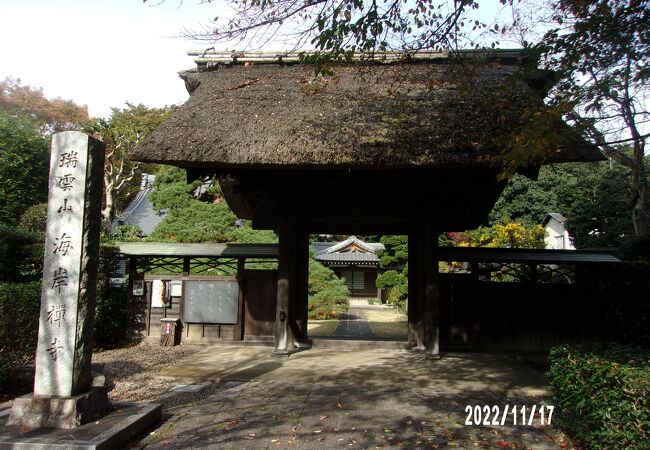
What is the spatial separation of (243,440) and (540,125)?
446 centimetres

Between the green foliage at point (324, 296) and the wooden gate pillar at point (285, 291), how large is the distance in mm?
9485

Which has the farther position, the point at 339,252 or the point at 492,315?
the point at 339,252

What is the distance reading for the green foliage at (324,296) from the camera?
18172 mm

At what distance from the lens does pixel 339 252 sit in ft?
96.2

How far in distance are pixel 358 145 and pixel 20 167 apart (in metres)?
17.7

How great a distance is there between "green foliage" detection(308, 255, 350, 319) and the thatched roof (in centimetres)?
1106

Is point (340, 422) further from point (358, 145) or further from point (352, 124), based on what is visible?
point (352, 124)

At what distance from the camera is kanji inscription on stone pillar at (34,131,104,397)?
4.29 metres

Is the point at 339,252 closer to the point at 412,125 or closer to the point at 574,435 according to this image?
the point at 412,125

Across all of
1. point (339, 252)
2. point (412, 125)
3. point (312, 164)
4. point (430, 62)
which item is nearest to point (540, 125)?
point (412, 125)

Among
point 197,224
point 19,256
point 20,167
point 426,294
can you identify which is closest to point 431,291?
point 426,294

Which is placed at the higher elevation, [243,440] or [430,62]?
[430,62]
